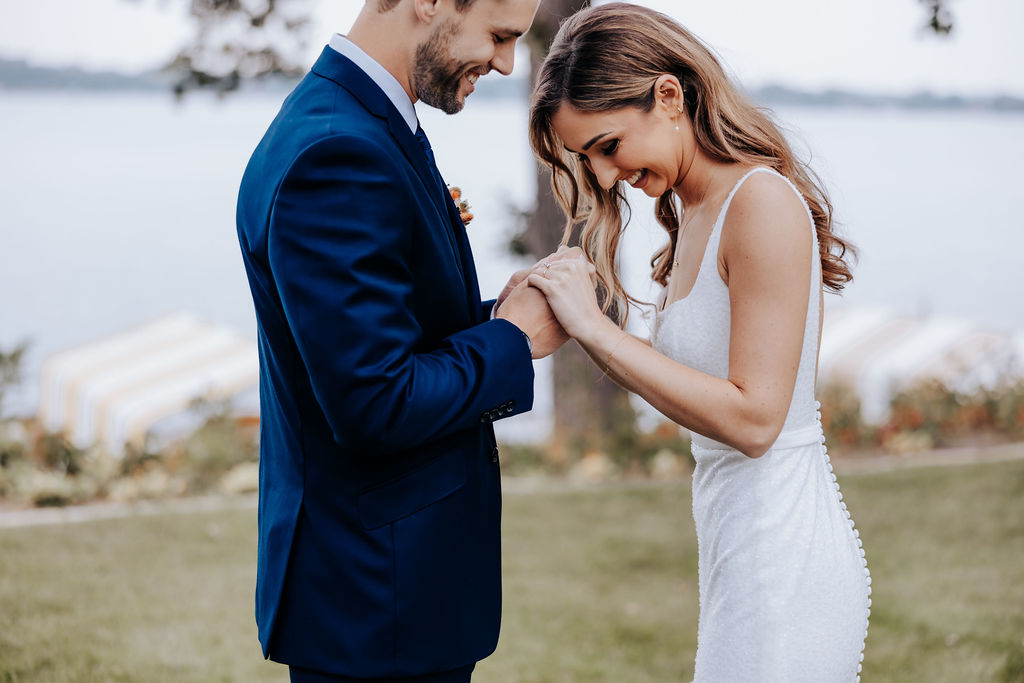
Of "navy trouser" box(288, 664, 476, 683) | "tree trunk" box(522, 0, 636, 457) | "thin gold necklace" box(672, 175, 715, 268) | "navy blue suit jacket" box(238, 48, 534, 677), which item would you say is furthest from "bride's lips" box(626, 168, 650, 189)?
"tree trunk" box(522, 0, 636, 457)

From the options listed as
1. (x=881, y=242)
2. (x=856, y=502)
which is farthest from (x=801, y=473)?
(x=881, y=242)

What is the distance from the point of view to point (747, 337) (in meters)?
Result: 1.97

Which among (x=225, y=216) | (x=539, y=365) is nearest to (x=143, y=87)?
(x=225, y=216)

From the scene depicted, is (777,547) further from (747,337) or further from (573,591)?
(573,591)

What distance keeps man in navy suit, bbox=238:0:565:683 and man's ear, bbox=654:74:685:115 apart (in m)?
0.40

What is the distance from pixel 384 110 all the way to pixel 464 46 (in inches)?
8.5

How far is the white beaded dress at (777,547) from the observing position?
6.93ft

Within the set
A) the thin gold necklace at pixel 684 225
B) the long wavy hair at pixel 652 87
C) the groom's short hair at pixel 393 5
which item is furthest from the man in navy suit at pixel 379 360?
the thin gold necklace at pixel 684 225

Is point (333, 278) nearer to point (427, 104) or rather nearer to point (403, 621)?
point (427, 104)

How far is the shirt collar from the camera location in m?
1.81

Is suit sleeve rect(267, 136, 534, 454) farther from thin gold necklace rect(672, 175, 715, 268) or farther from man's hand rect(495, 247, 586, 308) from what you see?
thin gold necklace rect(672, 175, 715, 268)

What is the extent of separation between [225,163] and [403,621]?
4772 cm

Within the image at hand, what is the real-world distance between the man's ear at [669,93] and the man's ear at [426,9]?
0.59 meters

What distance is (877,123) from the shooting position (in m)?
57.9
